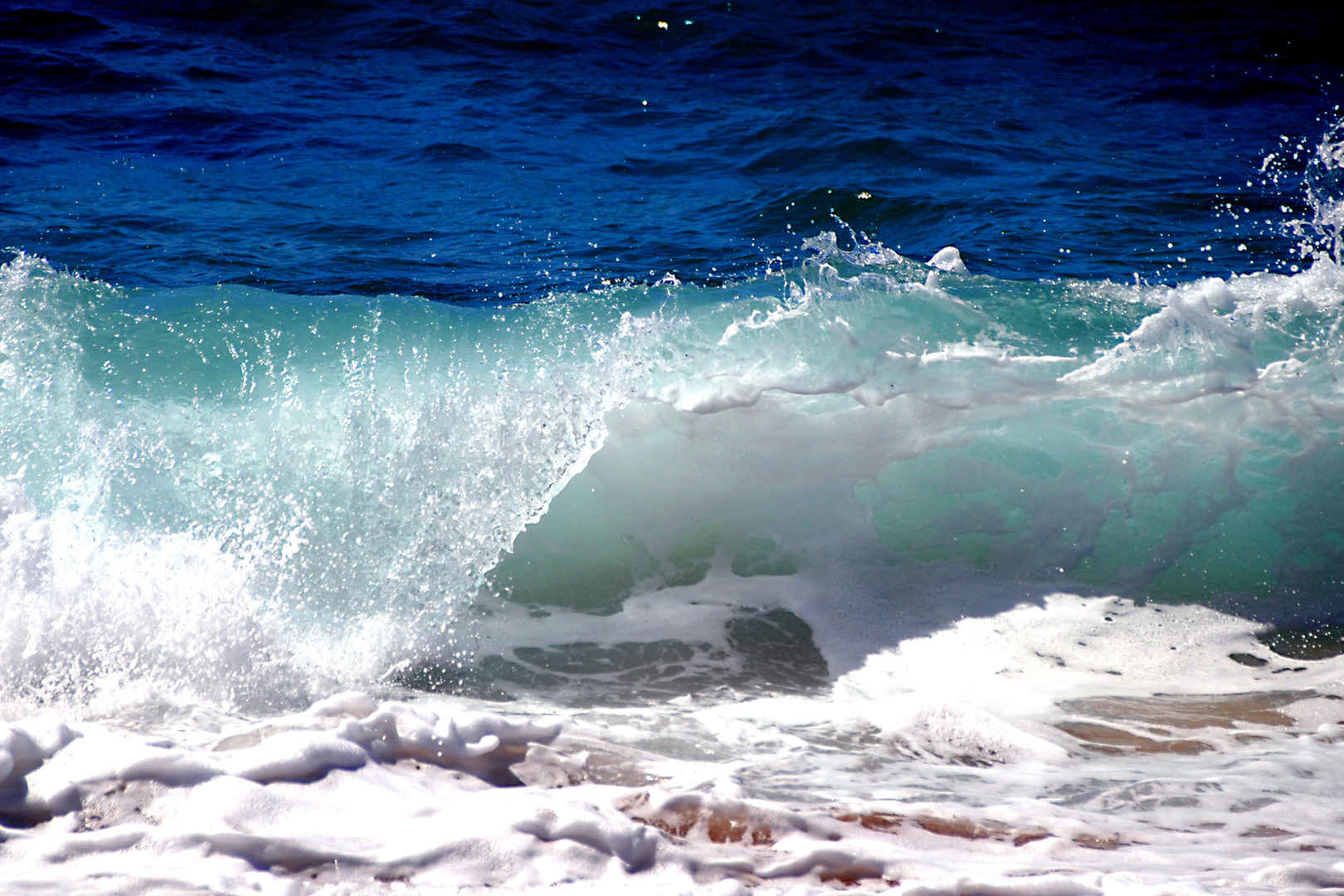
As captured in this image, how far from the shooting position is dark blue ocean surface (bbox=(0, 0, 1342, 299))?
762 centimetres

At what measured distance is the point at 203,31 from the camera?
1246cm

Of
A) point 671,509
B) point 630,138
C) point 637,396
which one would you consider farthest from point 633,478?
point 630,138

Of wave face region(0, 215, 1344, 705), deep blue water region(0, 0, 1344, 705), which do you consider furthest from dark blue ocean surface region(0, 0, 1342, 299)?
wave face region(0, 215, 1344, 705)

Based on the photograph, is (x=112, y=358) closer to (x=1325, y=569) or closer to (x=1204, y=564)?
(x=1204, y=564)

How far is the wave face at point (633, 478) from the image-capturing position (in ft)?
12.2

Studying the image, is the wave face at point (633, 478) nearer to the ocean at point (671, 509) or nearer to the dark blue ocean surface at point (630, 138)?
the ocean at point (671, 509)

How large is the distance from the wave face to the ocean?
0.9 inches

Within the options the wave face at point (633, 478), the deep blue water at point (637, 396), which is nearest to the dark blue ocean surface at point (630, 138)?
the deep blue water at point (637, 396)

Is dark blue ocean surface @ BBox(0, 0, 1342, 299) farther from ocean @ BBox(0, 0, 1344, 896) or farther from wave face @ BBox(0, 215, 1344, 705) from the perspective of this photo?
wave face @ BBox(0, 215, 1344, 705)

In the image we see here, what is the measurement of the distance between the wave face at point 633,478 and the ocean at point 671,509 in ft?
0.08

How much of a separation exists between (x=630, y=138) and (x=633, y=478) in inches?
247

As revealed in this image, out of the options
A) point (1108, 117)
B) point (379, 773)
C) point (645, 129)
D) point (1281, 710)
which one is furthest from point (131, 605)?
point (1108, 117)

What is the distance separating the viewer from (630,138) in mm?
10391

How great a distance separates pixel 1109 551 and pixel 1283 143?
703 centimetres
